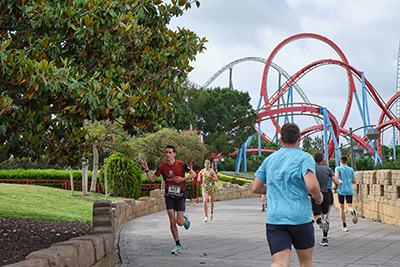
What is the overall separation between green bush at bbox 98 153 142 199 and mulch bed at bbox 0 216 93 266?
32.7 ft

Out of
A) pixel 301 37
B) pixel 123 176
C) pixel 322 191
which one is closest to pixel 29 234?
pixel 322 191

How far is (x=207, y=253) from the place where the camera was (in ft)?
24.4

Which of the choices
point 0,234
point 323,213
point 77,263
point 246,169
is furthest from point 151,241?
point 246,169

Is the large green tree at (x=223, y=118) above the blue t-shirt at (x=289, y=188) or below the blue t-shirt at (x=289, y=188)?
above

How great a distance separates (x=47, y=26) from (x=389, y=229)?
9.10 meters

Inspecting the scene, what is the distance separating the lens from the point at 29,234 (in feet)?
25.9

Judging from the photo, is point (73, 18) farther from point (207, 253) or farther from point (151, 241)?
point (151, 241)

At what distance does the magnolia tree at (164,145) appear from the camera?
21.7 meters

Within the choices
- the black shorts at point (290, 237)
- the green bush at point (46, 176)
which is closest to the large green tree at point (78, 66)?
the black shorts at point (290, 237)

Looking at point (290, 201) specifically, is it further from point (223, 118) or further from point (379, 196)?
point (223, 118)

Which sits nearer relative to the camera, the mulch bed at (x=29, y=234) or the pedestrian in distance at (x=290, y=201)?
the pedestrian in distance at (x=290, y=201)

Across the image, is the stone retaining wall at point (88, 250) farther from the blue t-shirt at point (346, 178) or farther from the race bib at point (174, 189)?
the blue t-shirt at point (346, 178)

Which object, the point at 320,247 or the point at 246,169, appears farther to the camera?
the point at 246,169

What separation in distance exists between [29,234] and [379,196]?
31.6 feet
